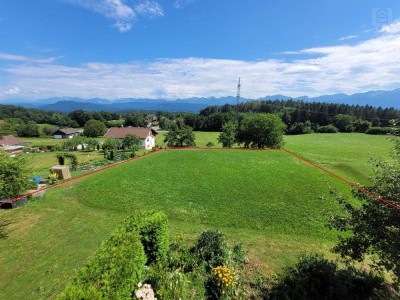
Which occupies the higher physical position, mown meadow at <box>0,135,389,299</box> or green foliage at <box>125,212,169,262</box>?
green foliage at <box>125,212,169,262</box>

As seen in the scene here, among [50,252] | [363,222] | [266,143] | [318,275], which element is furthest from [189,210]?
[266,143]

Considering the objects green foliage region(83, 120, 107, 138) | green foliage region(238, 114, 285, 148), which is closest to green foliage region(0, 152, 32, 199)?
green foliage region(238, 114, 285, 148)

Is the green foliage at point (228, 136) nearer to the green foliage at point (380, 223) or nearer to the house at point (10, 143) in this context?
the green foliage at point (380, 223)

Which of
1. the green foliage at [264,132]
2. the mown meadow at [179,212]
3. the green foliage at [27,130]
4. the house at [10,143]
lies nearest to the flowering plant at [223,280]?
the mown meadow at [179,212]

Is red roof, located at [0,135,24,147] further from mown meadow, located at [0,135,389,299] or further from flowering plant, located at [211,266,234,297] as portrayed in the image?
flowering plant, located at [211,266,234,297]

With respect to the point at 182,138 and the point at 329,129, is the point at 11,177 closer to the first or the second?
the point at 182,138

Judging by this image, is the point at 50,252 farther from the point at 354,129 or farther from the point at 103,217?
the point at 354,129
